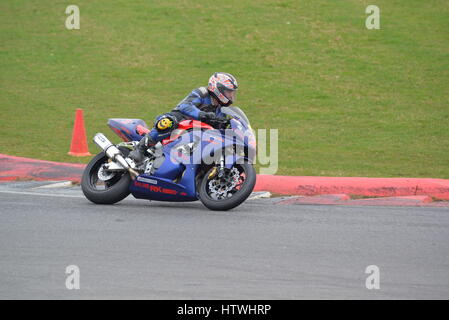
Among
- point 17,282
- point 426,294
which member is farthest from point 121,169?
point 426,294

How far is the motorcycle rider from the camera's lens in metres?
9.91

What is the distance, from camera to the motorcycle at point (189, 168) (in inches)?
377

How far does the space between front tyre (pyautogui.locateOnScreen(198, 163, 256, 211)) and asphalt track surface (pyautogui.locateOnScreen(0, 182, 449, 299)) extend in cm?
16

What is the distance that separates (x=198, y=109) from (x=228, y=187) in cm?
100

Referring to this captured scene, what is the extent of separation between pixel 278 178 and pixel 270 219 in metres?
2.58

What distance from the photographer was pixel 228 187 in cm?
964

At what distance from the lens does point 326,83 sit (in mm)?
19500
